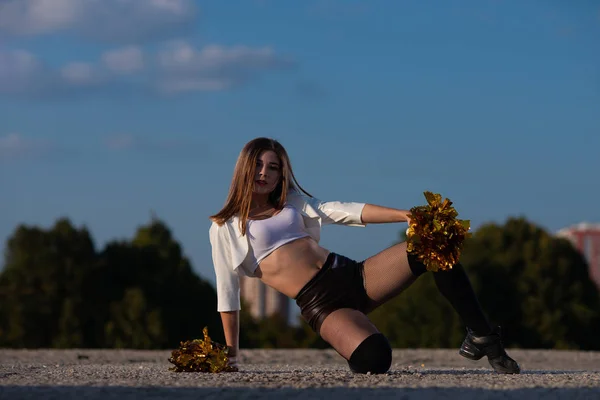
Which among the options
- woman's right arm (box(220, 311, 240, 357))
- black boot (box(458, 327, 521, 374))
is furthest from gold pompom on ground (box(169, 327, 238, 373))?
black boot (box(458, 327, 521, 374))

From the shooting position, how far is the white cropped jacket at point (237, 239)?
615 cm

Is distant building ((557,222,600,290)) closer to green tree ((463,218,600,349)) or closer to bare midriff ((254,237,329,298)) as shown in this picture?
green tree ((463,218,600,349))

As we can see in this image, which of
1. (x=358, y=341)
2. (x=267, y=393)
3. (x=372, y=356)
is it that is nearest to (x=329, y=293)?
(x=358, y=341)

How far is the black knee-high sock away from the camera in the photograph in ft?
19.0

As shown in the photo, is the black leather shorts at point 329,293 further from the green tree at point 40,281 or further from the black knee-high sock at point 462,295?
the green tree at point 40,281

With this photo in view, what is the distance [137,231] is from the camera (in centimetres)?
2170

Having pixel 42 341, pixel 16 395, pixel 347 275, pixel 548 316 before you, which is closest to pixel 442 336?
pixel 548 316

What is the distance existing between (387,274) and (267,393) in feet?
5.34

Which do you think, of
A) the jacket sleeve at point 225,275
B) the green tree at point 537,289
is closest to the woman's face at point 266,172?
the jacket sleeve at point 225,275

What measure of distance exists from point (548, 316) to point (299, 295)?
14.9 m

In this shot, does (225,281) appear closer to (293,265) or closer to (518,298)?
(293,265)

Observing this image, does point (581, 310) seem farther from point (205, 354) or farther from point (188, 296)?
point (205, 354)

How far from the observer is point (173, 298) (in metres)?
18.9

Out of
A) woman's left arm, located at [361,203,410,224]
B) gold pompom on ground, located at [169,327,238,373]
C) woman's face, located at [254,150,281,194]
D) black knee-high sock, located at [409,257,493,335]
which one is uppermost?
woman's face, located at [254,150,281,194]
